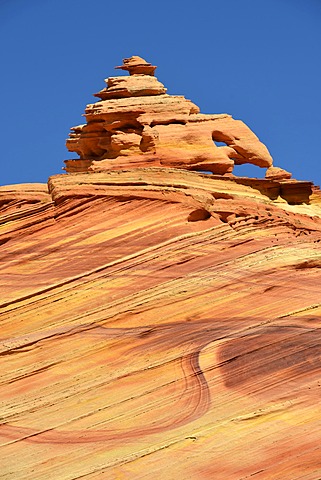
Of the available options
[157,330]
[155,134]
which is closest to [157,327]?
[157,330]

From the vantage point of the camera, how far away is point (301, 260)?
87.0 ft

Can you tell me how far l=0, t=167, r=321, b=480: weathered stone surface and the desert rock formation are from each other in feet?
0.13

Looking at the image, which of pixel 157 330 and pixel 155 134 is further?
pixel 155 134

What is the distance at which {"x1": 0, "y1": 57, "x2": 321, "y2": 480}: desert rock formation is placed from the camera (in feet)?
68.8

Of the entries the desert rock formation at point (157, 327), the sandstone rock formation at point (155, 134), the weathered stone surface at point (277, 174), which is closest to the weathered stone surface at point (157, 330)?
the desert rock formation at point (157, 327)

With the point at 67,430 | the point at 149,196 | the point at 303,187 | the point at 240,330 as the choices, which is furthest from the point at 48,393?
the point at 303,187

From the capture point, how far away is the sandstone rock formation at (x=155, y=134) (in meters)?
32.3

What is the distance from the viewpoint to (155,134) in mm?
32562

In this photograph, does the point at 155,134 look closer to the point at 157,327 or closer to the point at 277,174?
the point at 277,174

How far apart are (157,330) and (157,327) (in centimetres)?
11

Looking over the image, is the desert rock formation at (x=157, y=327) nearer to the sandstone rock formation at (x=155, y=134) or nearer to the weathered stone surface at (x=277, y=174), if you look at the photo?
the sandstone rock formation at (x=155, y=134)

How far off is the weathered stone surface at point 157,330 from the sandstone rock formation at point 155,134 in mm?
1805

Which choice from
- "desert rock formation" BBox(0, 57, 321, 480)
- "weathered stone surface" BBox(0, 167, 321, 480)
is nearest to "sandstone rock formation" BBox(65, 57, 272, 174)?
"desert rock formation" BBox(0, 57, 321, 480)

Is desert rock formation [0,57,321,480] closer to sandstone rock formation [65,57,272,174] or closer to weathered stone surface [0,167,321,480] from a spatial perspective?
weathered stone surface [0,167,321,480]
